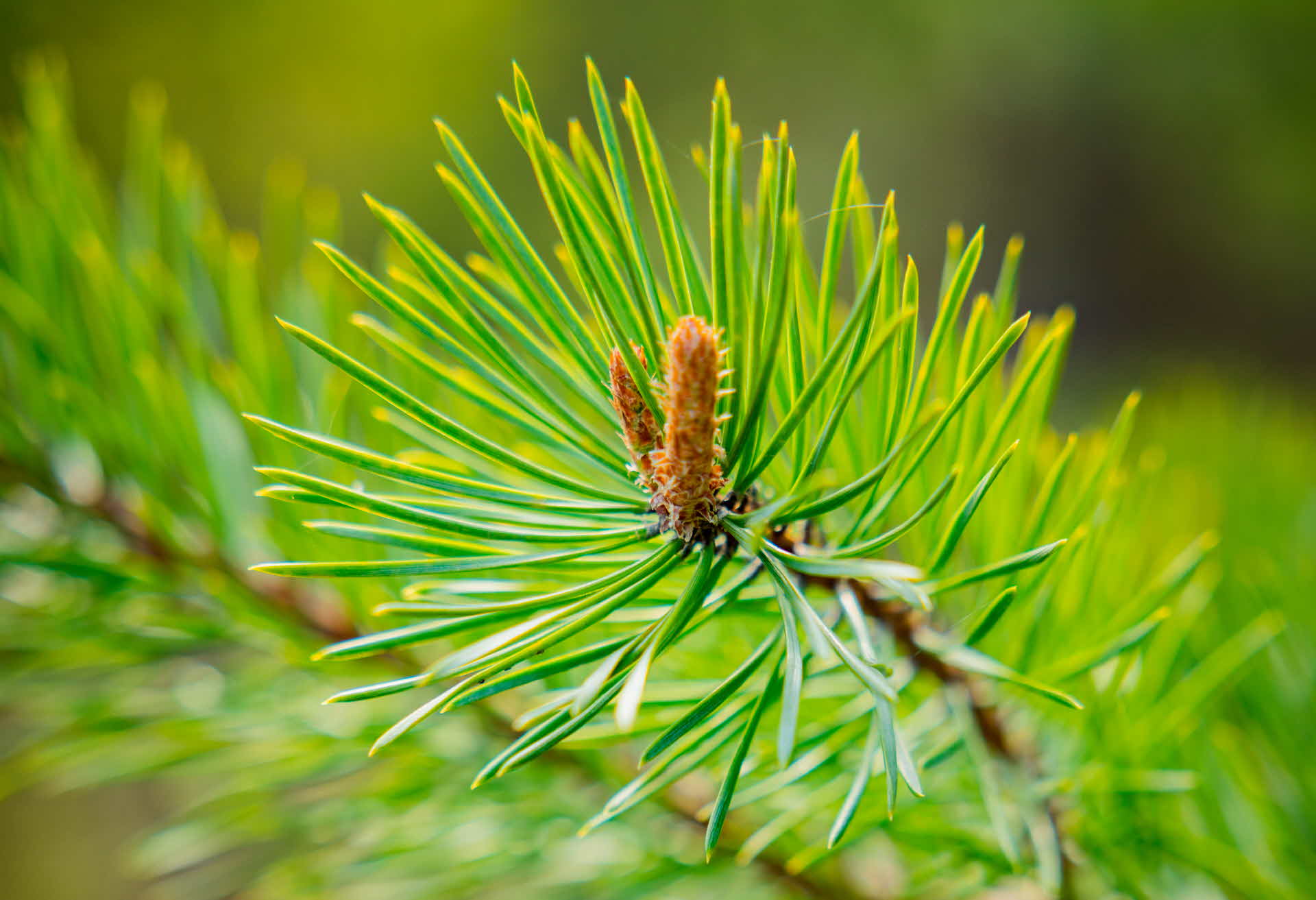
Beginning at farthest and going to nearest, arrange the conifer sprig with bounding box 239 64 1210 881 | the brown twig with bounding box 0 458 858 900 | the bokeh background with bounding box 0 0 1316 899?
the bokeh background with bounding box 0 0 1316 899 < the brown twig with bounding box 0 458 858 900 < the conifer sprig with bounding box 239 64 1210 881

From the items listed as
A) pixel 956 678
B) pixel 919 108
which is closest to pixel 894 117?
pixel 919 108

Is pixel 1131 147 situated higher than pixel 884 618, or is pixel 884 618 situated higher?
pixel 1131 147

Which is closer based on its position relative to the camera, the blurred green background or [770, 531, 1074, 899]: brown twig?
[770, 531, 1074, 899]: brown twig

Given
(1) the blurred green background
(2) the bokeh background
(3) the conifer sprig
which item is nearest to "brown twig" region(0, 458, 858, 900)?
(3) the conifer sprig

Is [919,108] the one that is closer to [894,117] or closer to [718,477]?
[894,117]

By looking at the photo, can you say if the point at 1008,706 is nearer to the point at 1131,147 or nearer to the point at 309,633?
the point at 309,633

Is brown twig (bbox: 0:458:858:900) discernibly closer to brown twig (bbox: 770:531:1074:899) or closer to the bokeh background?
brown twig (bbox: 770:531:1074:899)

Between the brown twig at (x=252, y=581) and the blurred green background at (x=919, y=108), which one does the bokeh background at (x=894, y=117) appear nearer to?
the blurred green background at (x=919, y=108)

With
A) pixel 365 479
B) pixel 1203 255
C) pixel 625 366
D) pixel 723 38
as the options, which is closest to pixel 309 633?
→ pixel 365 479
